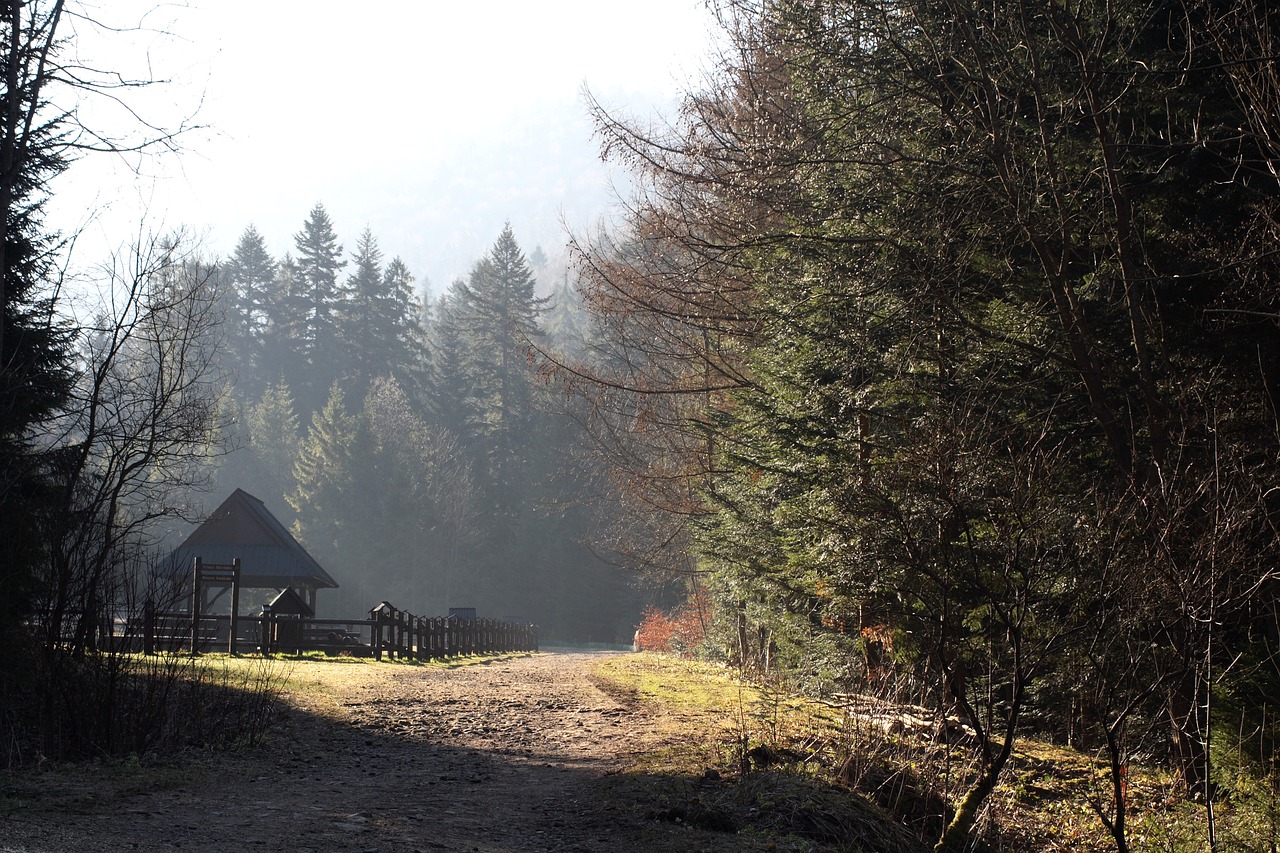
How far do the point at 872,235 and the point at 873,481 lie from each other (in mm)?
2580

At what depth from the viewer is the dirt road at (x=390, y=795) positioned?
530 cm

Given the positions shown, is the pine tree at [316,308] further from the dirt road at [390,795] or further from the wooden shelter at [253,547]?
the dirt road at [390,795]

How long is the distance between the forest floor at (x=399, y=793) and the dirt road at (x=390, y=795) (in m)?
0.02

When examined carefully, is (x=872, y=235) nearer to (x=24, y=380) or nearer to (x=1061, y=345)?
(x=1061, y=345)

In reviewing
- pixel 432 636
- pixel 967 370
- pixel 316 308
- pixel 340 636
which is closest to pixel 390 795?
pixel 967 370

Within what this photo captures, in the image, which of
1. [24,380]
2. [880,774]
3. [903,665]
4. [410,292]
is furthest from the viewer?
[410,292]

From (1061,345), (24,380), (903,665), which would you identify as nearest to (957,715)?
(903,665)

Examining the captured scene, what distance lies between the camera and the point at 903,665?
11.2 metres

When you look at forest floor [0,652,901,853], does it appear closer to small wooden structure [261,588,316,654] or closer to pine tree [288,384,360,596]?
small wooden structure [261,588,316,654]

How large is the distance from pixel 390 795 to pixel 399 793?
114 mm

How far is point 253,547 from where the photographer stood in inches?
1235

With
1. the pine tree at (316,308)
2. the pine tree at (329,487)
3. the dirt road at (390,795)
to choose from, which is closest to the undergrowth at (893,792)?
the dirt road at (390,795)

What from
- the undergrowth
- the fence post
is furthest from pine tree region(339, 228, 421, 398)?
the undergrowth

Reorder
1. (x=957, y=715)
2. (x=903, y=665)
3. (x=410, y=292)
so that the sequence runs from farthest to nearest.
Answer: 1. (x=410, y=292)
2. (x=903, y=665)
3. (x=957, y=715)
